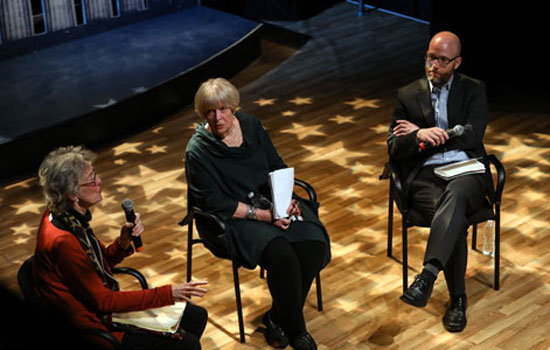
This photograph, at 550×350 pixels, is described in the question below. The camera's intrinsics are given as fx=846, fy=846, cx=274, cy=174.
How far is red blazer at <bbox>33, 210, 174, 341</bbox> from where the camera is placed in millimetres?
2855

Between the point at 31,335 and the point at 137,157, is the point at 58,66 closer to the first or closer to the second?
the point at 137,157

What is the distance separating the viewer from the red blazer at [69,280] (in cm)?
286

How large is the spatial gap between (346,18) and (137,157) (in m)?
3.54

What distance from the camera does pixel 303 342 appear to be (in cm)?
366

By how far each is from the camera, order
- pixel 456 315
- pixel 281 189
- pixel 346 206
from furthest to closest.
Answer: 1. pixel 346 206
2. pixel 456 315
3. pixel 281 189

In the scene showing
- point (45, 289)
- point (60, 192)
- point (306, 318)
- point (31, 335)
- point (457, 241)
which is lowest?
point (306, 318)

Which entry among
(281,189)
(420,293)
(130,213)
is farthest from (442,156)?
(130,213)

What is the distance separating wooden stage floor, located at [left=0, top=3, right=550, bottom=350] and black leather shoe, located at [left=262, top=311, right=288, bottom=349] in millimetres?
81

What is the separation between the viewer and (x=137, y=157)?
578 centimetres

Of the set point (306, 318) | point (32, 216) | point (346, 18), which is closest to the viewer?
point (306, 318)

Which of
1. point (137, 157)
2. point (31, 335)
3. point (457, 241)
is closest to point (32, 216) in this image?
point (137, 157)

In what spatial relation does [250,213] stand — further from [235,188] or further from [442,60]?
[442,60]

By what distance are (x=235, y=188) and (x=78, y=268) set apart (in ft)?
3.36

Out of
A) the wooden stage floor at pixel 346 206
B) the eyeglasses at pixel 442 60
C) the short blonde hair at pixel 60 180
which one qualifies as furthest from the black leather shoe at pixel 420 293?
the short blonde hair at pixel 60 180
